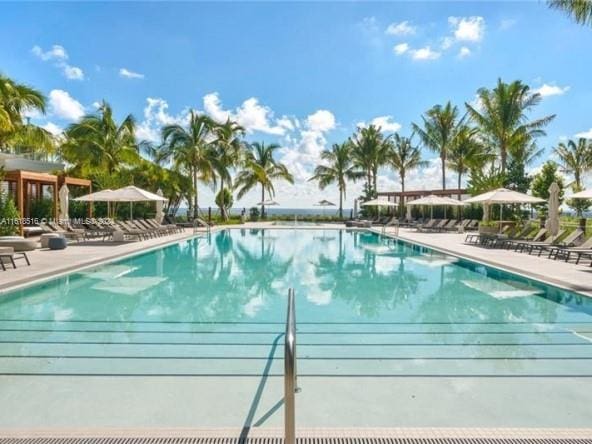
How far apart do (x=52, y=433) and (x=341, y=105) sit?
91.8ft

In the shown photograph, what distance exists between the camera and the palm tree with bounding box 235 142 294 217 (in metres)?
33.8

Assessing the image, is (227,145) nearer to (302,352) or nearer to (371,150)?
(371,150)

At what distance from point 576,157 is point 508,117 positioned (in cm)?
1766

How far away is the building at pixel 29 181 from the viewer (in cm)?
1390

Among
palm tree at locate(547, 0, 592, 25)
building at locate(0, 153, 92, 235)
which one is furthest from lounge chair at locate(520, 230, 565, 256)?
building at locate(0, 153, 92, 235)

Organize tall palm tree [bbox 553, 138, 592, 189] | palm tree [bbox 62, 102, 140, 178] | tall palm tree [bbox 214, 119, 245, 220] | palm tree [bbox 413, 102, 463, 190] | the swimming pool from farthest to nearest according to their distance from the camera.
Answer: tall palm tree [bbox 553, 138, 592, 189], palm tree [bbox 413, 102, 463, 190], tall palm tree [bbox 214, 119, 245, 220], palm tree [bbox 62, 102, 140, 178], the swimming pool

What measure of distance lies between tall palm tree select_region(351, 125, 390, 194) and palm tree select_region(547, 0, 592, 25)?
23.7 meters

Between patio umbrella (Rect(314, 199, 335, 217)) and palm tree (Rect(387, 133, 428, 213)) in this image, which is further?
patio umbrella (Rect(314, 199, 335, 217))

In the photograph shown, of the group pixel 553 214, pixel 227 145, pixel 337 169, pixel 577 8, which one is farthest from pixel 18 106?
pixel 337 169

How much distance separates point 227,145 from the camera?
30266mm

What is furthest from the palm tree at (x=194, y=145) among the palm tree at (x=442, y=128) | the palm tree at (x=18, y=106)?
the palm tree at (x=442, y=128)

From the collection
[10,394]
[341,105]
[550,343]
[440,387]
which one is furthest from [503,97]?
[10,394]

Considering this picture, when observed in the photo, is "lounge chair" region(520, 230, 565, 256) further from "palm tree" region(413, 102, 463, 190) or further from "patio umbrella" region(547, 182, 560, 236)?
"palm tree" region(413, 102, 463, 190)

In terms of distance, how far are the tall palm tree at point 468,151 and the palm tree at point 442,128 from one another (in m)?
0.52
